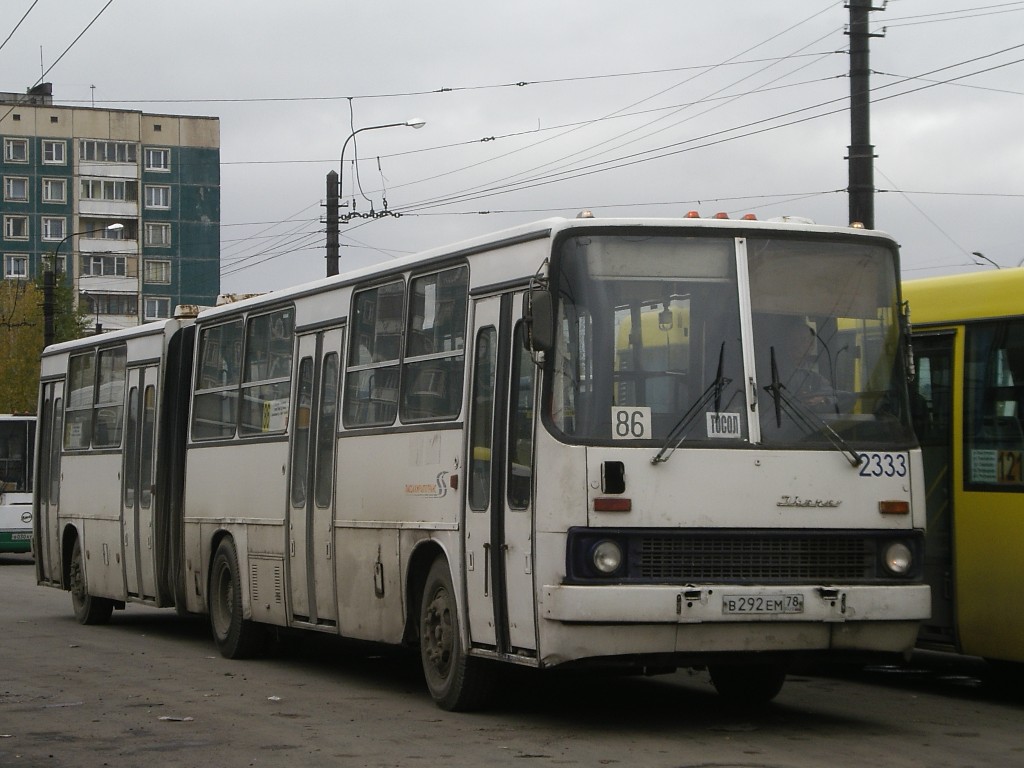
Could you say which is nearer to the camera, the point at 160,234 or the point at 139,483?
the point at 139,483

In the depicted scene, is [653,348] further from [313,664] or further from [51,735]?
[313,664]

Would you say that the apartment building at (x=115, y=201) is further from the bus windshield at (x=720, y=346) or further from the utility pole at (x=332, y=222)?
the bus windshield at (x=720, y=346)

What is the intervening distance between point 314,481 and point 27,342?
50.4 m

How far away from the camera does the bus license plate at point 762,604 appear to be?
9.68m

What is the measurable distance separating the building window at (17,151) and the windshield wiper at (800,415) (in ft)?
295

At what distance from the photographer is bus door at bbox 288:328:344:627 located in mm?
13328

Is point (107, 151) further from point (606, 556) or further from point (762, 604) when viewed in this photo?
point (762, 604)

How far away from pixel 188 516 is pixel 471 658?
642 cm

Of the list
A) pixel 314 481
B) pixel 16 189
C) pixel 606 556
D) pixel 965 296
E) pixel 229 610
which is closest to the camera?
pixel 606 556

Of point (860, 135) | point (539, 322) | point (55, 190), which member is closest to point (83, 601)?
point (860, 135)

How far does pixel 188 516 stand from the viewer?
1669 cm

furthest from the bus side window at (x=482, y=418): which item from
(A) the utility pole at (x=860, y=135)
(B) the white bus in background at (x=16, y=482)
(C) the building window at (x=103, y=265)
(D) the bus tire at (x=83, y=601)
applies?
(C) the building window at (x=103, y=265)

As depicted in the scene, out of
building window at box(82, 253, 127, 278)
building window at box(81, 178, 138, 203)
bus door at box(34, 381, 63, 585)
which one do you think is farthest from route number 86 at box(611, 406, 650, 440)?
building window at box(81, 178, 138, 203)

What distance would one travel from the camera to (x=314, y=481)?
13.6 metres
